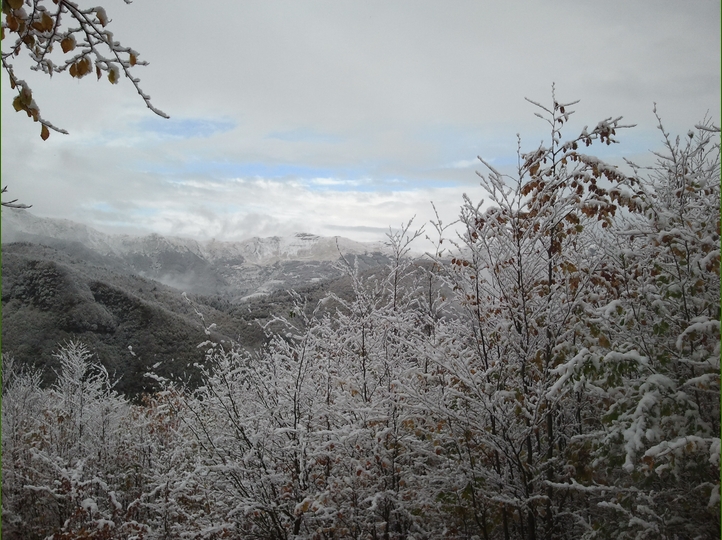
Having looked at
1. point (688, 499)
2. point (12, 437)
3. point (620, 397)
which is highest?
point (620, 397)

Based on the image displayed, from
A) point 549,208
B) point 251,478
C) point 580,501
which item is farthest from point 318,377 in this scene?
point 549,208

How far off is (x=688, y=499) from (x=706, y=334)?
1148 millimetres

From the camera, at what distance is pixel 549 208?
3781 mm

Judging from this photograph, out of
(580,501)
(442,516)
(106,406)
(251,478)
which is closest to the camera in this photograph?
(580,501)

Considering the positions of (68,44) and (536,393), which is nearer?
(68,44)

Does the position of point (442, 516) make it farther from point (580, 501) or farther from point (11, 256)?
point (11, 256)

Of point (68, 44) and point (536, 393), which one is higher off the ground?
point (68, 44)

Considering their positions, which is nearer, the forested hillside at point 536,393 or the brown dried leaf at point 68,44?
the brown dried leaf at point 68,44

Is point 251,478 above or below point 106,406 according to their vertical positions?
above

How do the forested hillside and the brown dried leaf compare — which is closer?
the brown dried leaf

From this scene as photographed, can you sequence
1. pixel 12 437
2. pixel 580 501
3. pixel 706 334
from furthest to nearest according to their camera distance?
pixel 12 437 < pixel 580 501 < pixel 706 334

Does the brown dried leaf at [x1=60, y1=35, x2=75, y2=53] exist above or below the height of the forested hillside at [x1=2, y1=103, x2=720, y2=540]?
above

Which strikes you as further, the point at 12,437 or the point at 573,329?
the point at 12,437

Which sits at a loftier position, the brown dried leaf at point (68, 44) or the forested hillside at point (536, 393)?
the brown dried leaf at point (68, 44)
